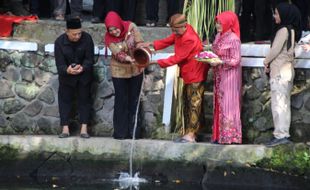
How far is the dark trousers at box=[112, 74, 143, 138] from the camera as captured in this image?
1061 cm

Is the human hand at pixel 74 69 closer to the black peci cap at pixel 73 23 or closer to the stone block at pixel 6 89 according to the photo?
the black peci cap at pixel 73 23

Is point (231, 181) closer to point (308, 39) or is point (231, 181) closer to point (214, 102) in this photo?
point (214, 102)

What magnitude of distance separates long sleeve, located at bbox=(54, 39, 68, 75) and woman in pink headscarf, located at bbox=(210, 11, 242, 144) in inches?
71.7

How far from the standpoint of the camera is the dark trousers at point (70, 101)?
10.8 meters

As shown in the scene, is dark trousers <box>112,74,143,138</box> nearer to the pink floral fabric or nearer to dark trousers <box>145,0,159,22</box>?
the pink floral fabric

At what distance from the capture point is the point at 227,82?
1026 cm

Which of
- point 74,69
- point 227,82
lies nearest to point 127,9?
point 74,69

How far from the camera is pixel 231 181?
10008 mm

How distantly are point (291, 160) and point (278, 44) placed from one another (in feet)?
4.36

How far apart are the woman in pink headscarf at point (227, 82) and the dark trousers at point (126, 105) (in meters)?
1.00

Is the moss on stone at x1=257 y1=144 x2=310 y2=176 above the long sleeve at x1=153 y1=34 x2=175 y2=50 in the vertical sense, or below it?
below

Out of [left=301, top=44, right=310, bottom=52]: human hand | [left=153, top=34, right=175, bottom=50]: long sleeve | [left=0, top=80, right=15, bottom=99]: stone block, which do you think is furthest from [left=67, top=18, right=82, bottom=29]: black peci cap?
[left=301, top=44, right=310, bottom=52]: human hand

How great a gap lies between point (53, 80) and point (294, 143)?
10.4ft

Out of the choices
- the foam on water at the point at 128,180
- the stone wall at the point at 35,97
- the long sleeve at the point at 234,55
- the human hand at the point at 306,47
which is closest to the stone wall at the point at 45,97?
the stone wall at the point at 35,97
